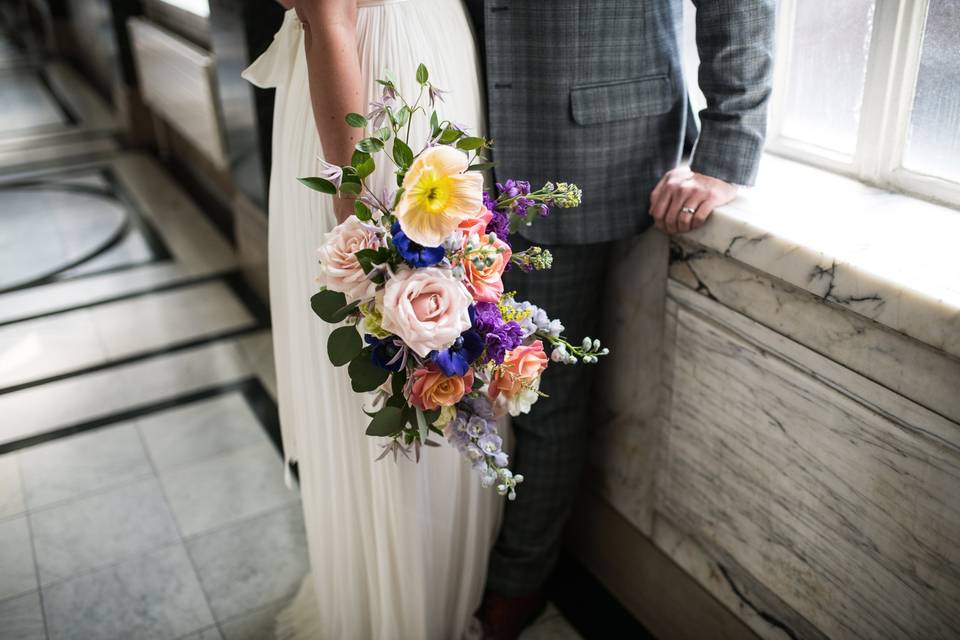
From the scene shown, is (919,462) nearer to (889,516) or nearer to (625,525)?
(889,516)

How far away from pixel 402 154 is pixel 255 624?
4.32 ft

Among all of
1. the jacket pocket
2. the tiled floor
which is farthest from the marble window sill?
the tiled floor

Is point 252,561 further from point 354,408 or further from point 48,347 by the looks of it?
point 48,347

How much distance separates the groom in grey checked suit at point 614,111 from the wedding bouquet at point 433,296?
308 mm

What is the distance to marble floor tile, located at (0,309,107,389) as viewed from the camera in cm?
305

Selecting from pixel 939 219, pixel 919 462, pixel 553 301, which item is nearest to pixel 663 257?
pixel 553 301

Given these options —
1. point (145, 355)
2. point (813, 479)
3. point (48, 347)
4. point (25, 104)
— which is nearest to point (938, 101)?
point (813, 479)

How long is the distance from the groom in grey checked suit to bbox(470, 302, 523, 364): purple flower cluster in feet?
1.50

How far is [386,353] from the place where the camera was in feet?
3.93

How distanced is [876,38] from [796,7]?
0.71ft

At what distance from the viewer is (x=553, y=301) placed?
5.71 feet

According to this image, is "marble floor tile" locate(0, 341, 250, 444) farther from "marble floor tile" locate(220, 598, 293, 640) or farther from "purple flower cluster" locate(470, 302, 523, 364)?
Answer: "purple flower cluster" locate(470, 302, 523, 364)

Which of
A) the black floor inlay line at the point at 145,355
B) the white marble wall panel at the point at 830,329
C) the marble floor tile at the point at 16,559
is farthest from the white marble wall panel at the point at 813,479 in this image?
the black floor inlay line at the point at 145,355

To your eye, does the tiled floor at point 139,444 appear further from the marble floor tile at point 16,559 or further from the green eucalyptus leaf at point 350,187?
the green eucalyptus leaf at point 350,187
